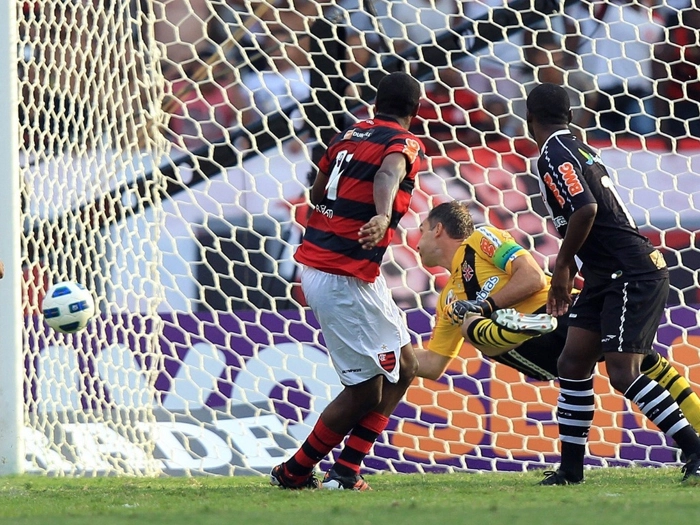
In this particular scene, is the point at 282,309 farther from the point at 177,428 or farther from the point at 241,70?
the point at 241,70

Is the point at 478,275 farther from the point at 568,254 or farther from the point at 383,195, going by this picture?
the point at 383,195

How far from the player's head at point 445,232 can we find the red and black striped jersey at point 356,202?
97 cm

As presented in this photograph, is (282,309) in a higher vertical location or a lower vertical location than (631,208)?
lower

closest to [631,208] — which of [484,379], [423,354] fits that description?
[484,379]

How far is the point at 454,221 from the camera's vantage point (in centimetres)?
486

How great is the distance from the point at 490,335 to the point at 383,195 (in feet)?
3.14

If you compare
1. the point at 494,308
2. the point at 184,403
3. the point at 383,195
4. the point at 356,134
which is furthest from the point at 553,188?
the point at 184,403

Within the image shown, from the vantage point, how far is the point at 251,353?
5.94 m

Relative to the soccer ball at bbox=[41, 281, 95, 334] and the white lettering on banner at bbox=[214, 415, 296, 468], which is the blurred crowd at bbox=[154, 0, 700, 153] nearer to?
the white lettering on banner at bbox=[214, 415, 296, 468]

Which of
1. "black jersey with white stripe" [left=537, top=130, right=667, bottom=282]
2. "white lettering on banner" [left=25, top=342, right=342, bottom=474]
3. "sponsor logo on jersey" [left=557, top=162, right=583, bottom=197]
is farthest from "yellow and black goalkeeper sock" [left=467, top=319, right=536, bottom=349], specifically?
"white lettering on banner" [left=25, top=342, right=342, bottom=474]

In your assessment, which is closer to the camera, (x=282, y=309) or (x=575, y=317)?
(x=575, y=317)

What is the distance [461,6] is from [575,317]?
3321 millimetres

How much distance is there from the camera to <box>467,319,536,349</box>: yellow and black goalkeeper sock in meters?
4.32

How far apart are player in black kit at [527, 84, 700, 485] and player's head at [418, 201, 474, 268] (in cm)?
93
